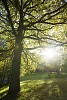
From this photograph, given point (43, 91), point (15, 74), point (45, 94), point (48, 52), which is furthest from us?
point (48, 52)

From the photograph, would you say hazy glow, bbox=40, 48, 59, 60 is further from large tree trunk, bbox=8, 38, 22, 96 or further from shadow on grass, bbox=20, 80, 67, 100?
shadow on grass, bbox=20, 80, 67, 100

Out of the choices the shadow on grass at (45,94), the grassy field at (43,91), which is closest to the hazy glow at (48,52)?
the grassy field at (43,91)

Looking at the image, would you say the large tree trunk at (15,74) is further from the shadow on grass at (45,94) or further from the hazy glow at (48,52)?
the hazy glow at (48,52)

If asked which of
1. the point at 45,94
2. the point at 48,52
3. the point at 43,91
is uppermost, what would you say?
→ the point at 48,52

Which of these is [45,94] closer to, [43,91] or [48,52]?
[43,91]

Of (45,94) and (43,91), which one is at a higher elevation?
(45,94)

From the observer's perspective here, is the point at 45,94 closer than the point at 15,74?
Yes

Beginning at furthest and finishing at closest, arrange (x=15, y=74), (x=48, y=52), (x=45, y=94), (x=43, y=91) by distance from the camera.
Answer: (x=48, y=52), (x=15, y=74), (x=43, y=91), (x=45, y=94)

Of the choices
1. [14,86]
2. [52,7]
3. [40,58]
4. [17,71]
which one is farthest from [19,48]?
[40,58]

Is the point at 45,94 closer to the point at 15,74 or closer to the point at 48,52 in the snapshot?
the point at 15,74

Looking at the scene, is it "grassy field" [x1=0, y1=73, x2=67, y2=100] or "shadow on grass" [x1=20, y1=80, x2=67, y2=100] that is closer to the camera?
"shadow on grass" [x1=20, y1=80, x2=67, y2=100]

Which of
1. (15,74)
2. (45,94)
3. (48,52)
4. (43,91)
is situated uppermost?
(48,52)

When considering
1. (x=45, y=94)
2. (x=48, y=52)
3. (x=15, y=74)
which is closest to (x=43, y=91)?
(x=45, y=94)

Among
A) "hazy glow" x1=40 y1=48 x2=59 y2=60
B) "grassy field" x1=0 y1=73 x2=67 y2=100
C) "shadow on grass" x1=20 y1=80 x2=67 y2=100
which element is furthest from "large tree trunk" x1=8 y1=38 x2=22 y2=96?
"hazy glow" x1=40 y1=48 x2=59 y2=60
